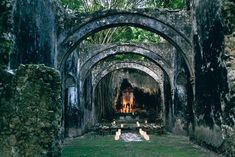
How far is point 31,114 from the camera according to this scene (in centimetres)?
450

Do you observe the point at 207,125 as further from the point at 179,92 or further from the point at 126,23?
the point at 179,92

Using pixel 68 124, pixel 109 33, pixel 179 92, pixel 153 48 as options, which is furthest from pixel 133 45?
pixel 109 33

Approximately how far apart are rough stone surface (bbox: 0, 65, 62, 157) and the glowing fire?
Answer: 2758 cm

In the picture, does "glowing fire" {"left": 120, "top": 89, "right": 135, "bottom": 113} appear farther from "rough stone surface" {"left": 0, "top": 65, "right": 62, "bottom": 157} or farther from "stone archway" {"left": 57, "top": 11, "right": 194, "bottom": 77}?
"rough stone surface" {"left": 0, "top": 65, "right": 62, "bottom": 157}

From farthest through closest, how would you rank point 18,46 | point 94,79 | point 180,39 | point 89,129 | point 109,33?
1. point 109,33
2. point 94,79
3. point 89,129
4. point 180,39
5. point 18,46

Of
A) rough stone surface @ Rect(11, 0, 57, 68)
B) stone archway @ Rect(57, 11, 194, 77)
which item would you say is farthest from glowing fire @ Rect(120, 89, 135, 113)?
rough stone surface @ Rect(11, 0, 57, 68)

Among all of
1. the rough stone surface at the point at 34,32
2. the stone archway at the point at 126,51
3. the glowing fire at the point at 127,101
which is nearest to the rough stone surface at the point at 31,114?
the rough stone surface at the point at 34,32

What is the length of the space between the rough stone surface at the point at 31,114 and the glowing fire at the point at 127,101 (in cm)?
2758

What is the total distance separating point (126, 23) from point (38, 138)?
868 cm

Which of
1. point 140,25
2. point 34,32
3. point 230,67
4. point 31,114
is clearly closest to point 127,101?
point 140,25

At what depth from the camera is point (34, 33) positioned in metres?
9.73

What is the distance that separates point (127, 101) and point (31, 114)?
27.8 m

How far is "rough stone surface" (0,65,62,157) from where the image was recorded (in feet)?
14.5

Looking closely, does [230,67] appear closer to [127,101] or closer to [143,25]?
[143,25]
